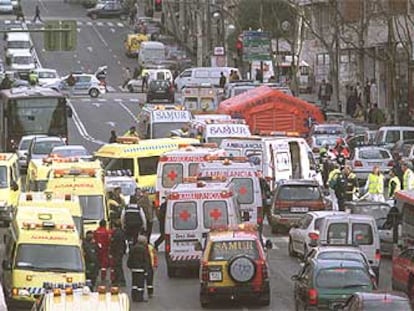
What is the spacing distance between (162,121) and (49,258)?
2812 centimetres

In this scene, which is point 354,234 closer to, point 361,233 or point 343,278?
point 361,233

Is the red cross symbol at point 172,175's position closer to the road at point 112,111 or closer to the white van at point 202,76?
the road at point 112,111

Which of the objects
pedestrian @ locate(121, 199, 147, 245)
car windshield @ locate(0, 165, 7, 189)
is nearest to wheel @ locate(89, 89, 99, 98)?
car windshield @ locate(0, 165, 7, 189)

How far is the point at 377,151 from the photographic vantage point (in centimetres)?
5316

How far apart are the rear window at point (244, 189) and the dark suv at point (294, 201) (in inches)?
126

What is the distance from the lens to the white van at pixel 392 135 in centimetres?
5878

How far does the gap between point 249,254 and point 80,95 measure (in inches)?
2354

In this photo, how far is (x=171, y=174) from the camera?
4228 centimetres

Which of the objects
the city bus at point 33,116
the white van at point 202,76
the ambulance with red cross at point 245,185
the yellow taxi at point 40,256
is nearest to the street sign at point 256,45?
the white van at point 202,76

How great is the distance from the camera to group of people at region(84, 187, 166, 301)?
3066 centimetres

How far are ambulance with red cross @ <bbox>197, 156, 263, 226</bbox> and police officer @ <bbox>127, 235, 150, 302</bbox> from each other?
760cm

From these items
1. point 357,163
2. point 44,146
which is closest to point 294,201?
point 357,163

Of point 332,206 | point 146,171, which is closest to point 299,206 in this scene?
point 332,206

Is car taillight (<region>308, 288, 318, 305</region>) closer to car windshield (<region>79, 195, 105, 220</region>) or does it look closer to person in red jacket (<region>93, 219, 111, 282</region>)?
person in red jacket (<region>93, 219, 111, 282</region>)
